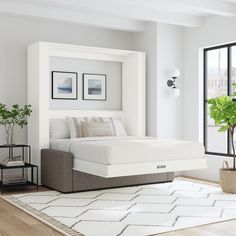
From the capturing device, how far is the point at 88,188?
528cm

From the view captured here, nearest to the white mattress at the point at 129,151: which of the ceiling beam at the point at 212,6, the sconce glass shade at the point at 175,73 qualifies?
the sconce glass shade at the point at 175,73

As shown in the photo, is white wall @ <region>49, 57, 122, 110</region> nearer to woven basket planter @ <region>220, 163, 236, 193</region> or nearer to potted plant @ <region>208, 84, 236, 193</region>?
potted plant @ <region>208, 84, 236, 193</region>

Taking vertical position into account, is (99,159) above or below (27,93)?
below

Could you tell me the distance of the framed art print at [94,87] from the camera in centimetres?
658

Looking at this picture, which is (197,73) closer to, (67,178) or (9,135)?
(67,178)

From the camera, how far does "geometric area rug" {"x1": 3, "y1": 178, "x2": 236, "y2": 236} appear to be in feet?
11.8

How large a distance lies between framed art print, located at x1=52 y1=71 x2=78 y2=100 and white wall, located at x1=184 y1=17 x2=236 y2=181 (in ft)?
6.04

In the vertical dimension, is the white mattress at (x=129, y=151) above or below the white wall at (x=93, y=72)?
below

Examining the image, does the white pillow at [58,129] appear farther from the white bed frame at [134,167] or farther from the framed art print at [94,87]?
the white bed frame at [134,167]

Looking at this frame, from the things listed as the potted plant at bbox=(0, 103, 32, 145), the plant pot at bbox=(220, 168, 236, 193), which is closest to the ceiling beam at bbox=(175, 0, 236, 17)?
the plant pot at bbox=(220, 168, 236, 193)

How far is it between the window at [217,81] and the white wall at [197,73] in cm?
11

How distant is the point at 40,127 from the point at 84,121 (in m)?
0.67

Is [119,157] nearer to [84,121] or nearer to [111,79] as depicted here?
[84,121]

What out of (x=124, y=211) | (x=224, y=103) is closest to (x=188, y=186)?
(x=224, y=103)
